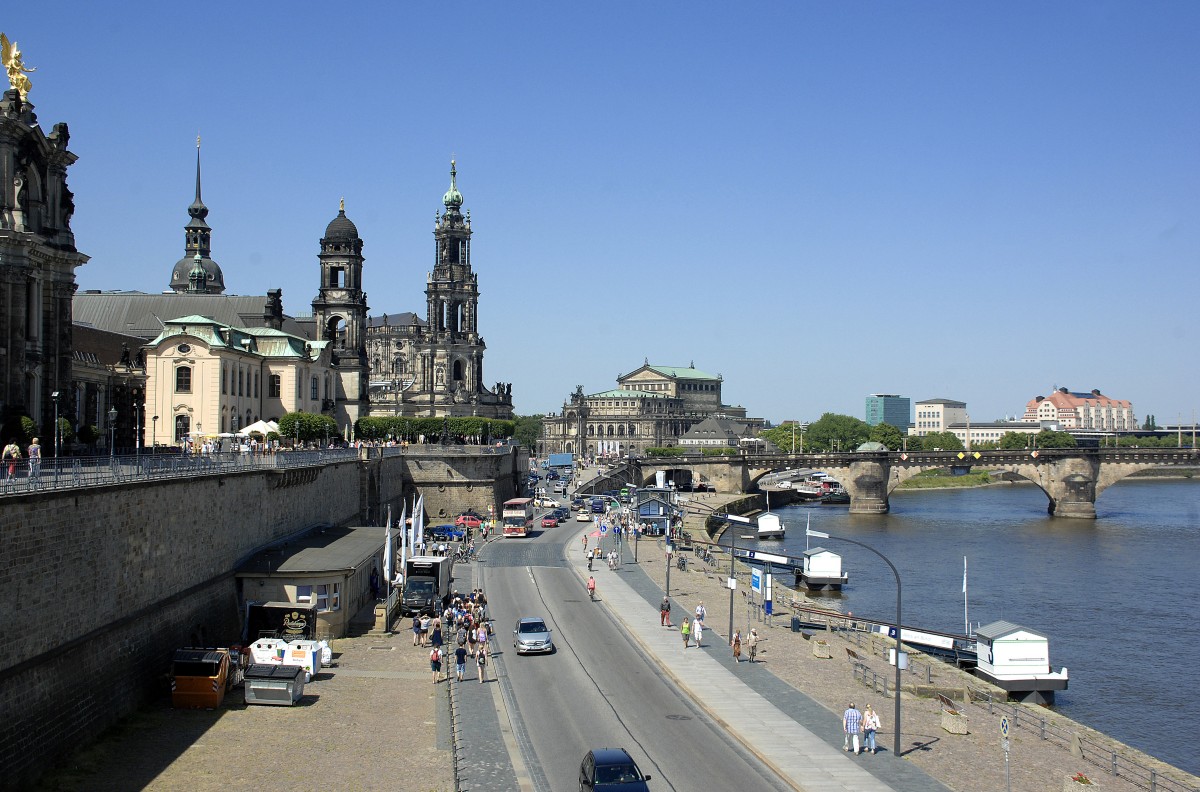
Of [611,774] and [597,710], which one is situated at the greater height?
[611,774]

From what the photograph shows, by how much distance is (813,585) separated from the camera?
70375 millimetres

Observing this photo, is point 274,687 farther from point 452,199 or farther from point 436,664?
A: point 452,199

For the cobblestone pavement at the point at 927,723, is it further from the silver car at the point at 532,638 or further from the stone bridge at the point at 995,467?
the stone bridge at the point at 995,467

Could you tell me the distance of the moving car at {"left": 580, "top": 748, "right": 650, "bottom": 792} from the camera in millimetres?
23609

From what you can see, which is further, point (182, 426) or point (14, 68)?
point (182, 426)

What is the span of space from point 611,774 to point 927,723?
13.0 meters

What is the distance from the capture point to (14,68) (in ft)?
146

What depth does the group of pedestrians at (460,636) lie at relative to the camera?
122 ft

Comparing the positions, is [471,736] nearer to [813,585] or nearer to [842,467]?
[813,585]

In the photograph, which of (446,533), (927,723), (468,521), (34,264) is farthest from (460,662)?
(468,521)

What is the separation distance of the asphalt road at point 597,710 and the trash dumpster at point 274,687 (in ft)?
19.8

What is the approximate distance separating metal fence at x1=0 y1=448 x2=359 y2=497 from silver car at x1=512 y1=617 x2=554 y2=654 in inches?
462

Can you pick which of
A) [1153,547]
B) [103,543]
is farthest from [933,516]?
[103,543]

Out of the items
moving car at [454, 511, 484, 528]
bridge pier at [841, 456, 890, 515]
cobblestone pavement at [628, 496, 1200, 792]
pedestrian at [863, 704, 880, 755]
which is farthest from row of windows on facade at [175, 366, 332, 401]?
bridge pier at [841, 456, 890, 515]
